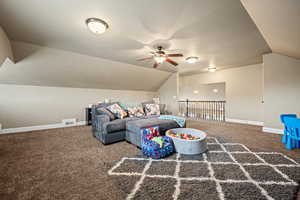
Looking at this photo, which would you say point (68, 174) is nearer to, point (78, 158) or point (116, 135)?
point (78, 158)

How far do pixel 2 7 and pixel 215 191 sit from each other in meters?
3.75

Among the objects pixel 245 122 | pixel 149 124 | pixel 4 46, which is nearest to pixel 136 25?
pixel 149 124

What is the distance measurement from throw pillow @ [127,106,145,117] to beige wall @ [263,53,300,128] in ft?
12.5

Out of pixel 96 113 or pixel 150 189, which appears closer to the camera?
pixel 150 189

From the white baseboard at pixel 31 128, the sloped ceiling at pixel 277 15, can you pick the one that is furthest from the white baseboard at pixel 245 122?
the white baseboard at pixel 31 128

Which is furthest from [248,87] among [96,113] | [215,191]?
[96,113]

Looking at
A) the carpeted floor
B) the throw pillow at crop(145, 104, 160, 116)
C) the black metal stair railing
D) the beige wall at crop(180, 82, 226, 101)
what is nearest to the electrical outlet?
the carpeted floor

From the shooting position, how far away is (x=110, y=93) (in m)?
5.41

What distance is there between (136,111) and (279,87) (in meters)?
4.27

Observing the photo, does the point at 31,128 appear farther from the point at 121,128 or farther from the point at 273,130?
the point at 273,130

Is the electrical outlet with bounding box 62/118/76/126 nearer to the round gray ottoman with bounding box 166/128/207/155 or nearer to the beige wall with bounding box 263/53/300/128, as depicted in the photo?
the round gray ottoman with bounding box 166/128/207/155

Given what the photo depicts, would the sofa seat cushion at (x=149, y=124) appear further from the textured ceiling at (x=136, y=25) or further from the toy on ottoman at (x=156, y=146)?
the textured ceiling at (x=136, y=25)

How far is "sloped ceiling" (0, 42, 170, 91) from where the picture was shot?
10.0 ft

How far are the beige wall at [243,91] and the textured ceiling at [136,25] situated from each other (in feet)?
5.63
